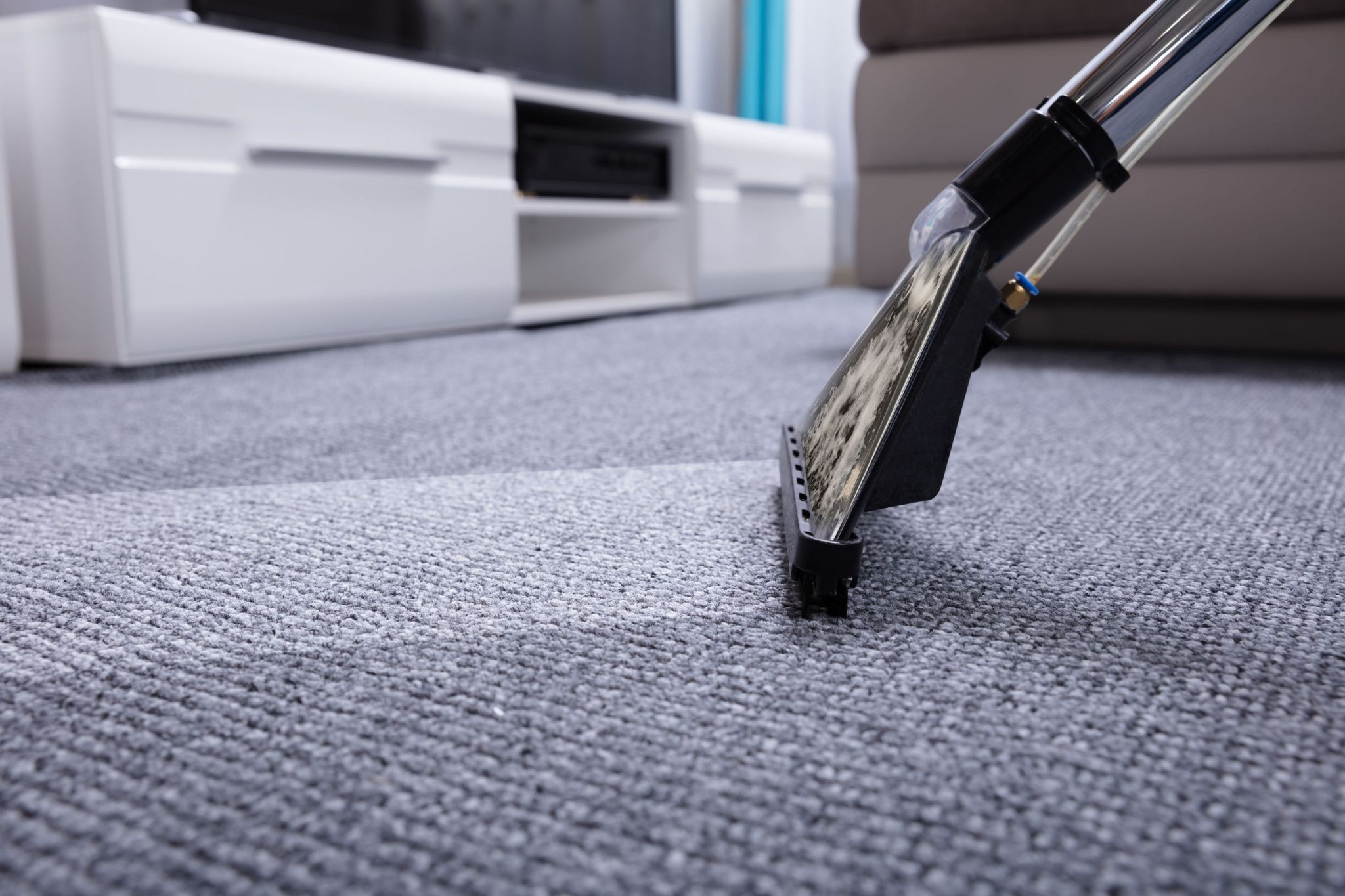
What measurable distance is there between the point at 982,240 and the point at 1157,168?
936 millimetres

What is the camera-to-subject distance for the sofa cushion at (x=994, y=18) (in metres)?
1.19

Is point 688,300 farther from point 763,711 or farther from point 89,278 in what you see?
point 763,711

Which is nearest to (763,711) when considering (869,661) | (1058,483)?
(869,661)

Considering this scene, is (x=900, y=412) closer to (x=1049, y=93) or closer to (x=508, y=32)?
(x=1049, y=93)

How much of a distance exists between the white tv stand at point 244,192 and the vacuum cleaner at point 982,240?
104cm

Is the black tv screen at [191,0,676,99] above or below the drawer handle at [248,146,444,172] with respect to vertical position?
above

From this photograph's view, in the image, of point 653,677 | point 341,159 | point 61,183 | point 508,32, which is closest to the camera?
point 653,677

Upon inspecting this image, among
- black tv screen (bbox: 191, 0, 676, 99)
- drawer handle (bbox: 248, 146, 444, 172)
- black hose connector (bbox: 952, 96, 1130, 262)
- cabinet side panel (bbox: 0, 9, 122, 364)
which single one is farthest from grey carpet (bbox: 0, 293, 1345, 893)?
black tv screen (bbox: 191, 0, 676, 99)

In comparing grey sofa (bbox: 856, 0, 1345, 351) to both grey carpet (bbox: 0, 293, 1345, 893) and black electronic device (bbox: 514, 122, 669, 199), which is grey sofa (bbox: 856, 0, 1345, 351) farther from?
black electronic device (bbox: 514, 122, 669, 199)

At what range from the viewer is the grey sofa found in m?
1.16

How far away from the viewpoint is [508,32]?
1.95 m

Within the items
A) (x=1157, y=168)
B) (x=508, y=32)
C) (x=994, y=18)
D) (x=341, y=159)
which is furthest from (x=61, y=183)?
(x=1157, y=168)

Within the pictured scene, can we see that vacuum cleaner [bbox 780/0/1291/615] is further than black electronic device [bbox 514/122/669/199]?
No

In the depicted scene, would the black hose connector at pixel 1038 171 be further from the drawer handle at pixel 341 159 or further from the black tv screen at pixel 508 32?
the black tv screen at pixel 508 32
